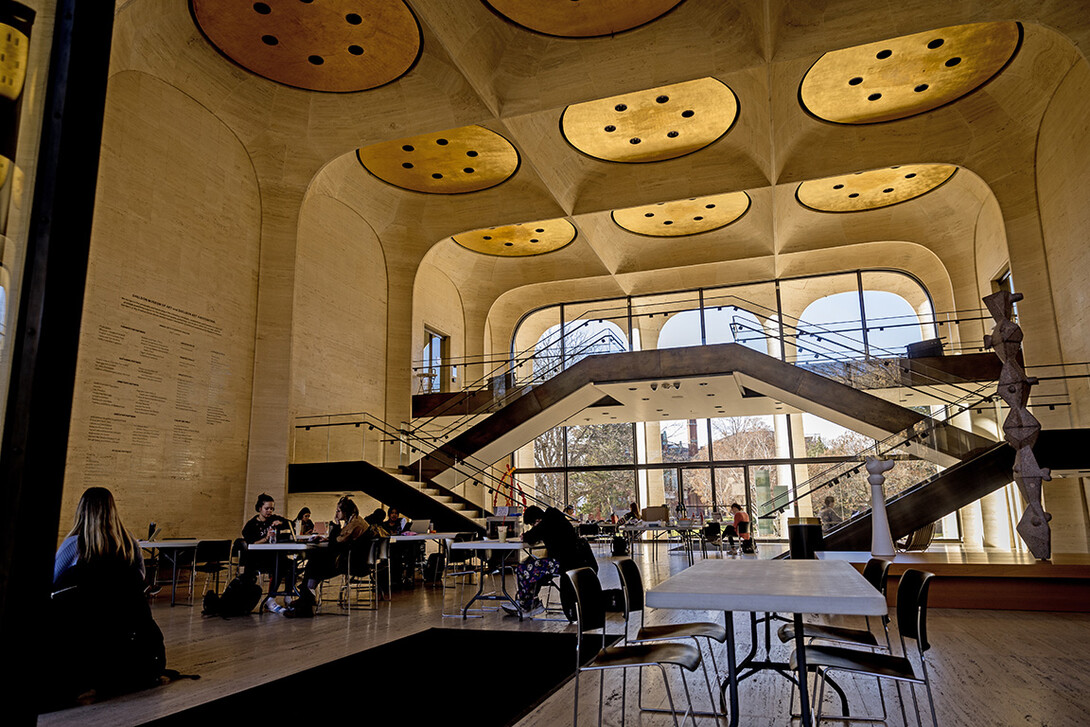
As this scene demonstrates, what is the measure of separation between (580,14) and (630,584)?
909 centimetres

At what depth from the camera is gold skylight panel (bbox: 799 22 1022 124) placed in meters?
11.0

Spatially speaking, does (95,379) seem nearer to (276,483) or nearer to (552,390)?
(276,483)

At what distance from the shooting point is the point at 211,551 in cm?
840

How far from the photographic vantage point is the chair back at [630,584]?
3930 millimetres

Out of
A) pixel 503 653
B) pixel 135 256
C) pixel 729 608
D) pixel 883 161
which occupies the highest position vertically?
pixel 883 161

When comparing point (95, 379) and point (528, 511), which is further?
point (95, 379)

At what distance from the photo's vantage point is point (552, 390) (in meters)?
15.5

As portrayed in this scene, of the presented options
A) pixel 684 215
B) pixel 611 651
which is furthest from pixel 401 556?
pixel 684 215

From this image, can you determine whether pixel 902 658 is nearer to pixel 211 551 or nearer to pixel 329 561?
pixel 329 561

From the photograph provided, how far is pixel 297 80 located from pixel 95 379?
18.3 feet

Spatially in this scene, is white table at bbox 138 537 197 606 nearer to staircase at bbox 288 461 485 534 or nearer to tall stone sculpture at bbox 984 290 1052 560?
staircase at bbox 288 461 485 534

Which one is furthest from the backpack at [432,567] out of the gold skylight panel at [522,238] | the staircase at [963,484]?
the gold skylight panel at [522,238]

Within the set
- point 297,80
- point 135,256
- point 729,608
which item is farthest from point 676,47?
point 729,608

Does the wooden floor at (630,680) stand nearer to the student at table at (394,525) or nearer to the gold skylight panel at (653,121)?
the student at table at (394,525)
